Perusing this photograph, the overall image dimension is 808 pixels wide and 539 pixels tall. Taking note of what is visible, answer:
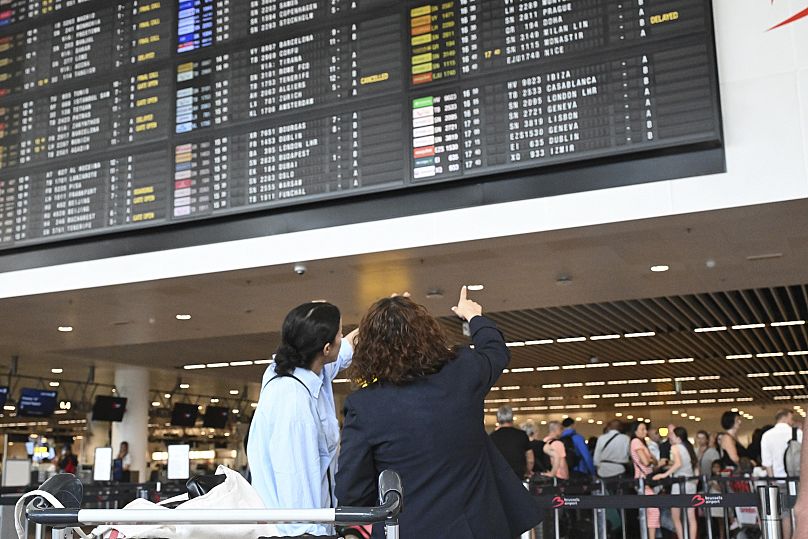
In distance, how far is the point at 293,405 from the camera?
2.63 metres

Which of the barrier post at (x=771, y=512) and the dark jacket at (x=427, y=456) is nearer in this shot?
the dark jacket at (x=427, y=456)

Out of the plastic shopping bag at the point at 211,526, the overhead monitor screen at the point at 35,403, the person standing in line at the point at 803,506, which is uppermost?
the overhead monitor screen at the point at 35,403

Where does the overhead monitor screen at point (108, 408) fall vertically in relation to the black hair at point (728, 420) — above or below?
above

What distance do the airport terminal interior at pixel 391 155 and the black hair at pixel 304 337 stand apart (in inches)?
107

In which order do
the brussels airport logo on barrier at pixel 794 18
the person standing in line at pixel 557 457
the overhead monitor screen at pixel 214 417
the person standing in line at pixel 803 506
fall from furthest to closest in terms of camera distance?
the overhead monitor screen at pixel 214 417
the person standing in line at pixel 557 457
the brussels airport logo on barrier at pixel 794 18
the person standing in line at pixel 803 506

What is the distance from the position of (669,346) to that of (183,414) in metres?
9.95

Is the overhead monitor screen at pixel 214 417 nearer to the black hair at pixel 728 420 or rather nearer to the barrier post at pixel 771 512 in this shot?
the black hair at pixel 728 420

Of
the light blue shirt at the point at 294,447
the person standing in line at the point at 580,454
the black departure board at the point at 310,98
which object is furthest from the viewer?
the person standing in line at the point at 580,454

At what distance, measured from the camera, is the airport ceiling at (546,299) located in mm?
6469

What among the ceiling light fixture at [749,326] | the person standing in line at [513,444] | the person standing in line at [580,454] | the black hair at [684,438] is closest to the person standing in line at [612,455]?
the person standing in line at [580,454]

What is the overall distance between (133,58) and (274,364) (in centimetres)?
503

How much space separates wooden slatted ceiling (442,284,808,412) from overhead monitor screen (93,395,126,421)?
20.3ft

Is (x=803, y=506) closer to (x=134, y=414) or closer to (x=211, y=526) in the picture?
(x=211, y=526)

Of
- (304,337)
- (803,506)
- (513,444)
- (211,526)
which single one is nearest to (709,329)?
(513,444)
